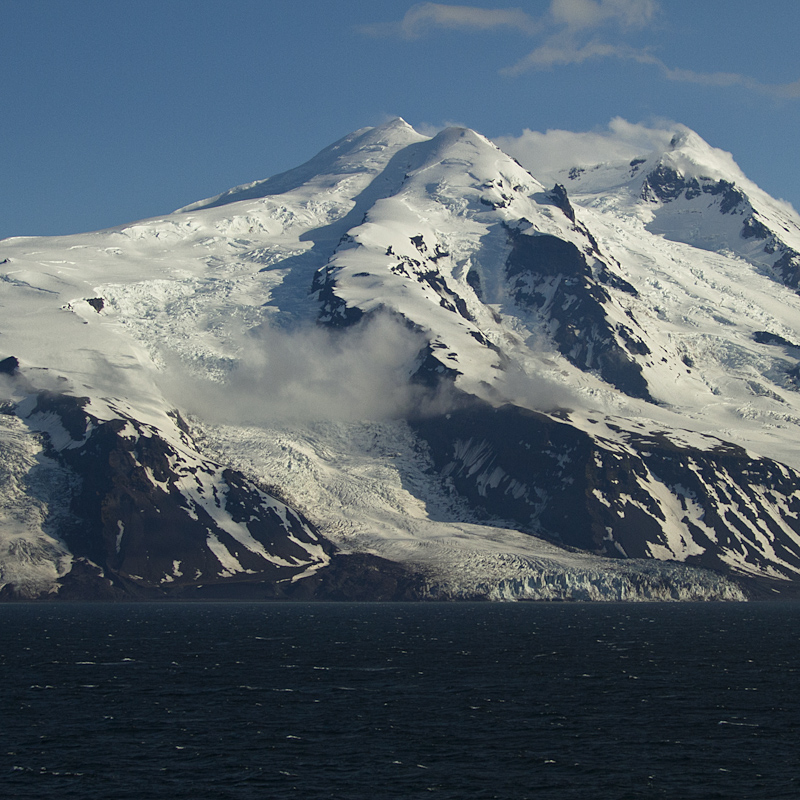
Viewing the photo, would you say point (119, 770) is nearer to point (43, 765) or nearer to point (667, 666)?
point (43, 765)

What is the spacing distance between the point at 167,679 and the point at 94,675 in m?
10.4

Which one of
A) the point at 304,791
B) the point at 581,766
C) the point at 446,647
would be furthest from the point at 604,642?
the point at 304,791

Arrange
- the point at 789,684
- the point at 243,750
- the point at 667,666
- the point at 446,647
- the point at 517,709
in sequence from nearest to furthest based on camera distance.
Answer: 1. the point at 243,750
2. the point at 517,709
3. the point at 789,684
4. the point at 667,666
5. the point at 446,647

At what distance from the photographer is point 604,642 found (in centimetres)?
19712

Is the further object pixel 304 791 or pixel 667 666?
pixel 667 666

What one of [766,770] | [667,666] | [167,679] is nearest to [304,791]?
[766,770]

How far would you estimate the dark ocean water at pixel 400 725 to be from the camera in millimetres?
87688

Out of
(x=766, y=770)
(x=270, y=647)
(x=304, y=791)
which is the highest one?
(x=766, y=770)

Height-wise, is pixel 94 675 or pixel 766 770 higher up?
pixel 766 770

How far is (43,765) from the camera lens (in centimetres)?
9275

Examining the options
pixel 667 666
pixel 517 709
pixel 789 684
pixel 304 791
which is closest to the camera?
pixel 304 791

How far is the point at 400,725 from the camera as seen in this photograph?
364 feet

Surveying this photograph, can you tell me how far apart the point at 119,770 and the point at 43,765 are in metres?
6.43

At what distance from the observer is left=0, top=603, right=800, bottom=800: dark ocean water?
87.7m
